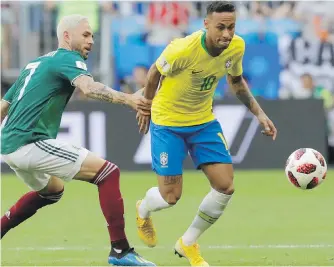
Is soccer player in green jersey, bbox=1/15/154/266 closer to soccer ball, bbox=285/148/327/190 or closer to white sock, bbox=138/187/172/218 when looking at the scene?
white sock, bbox=138/187/172/218

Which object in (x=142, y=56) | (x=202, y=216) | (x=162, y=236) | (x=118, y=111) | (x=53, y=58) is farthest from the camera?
(x=142, y=56)

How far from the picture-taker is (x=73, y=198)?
14422 millimetres

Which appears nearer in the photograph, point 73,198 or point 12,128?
point 12,128

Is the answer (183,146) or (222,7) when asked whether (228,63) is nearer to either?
(222,7)

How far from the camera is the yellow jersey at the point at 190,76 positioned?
347 inches

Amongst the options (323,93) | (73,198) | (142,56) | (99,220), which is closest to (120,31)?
(142,56)

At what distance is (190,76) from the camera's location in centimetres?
897

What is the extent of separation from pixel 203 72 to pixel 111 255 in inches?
73.0

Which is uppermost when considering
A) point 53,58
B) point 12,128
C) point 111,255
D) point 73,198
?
point 53,58

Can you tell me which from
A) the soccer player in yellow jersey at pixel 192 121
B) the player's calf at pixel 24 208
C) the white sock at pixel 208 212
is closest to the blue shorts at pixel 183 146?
the soccer player in yellow jersey at pixel 192 121

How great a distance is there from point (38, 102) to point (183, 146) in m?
1.49

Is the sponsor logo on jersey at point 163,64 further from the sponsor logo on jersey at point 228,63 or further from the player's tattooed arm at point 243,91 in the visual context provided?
the player's tattooed arm at point 243,91

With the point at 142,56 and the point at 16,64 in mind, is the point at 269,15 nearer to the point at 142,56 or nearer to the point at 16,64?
the point at 142,56

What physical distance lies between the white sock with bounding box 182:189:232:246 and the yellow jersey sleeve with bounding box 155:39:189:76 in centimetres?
119
